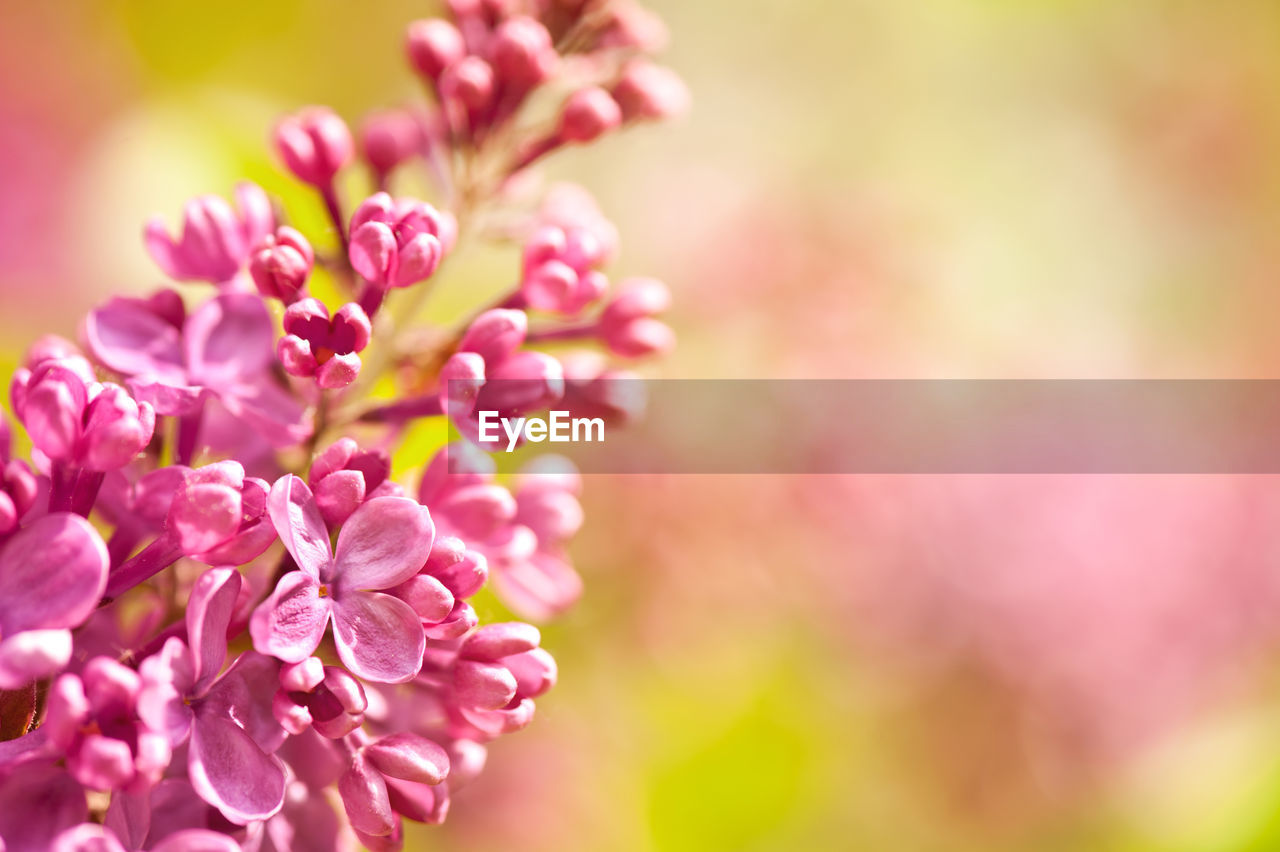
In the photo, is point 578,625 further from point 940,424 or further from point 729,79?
point 729,79

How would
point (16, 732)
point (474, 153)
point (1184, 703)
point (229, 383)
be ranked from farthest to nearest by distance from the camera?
point (1184, 703), point (474, 153), point (229, 383), point (16, 732)

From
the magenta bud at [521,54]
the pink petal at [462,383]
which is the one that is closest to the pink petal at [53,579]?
the pink petal at [462,383]

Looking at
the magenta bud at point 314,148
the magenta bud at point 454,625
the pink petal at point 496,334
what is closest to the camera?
the magenta bud at point 454,625

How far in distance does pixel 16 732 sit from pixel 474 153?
468 mm

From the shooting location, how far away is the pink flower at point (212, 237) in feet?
1.98

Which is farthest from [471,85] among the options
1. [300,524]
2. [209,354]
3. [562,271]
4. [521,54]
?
[300,524]

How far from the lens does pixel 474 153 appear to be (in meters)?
0.75

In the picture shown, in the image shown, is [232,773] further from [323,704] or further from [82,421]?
[82,421]

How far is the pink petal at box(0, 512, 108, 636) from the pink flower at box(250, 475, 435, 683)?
0.07m

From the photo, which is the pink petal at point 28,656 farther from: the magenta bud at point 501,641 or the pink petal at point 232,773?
the magenta bud at point 501,641

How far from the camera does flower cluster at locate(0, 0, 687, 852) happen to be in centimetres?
43

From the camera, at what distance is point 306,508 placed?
0.47 m

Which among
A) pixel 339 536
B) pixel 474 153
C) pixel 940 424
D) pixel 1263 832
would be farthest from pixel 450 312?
pixel 1263 832

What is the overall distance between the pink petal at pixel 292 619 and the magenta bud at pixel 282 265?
0.17 metres
